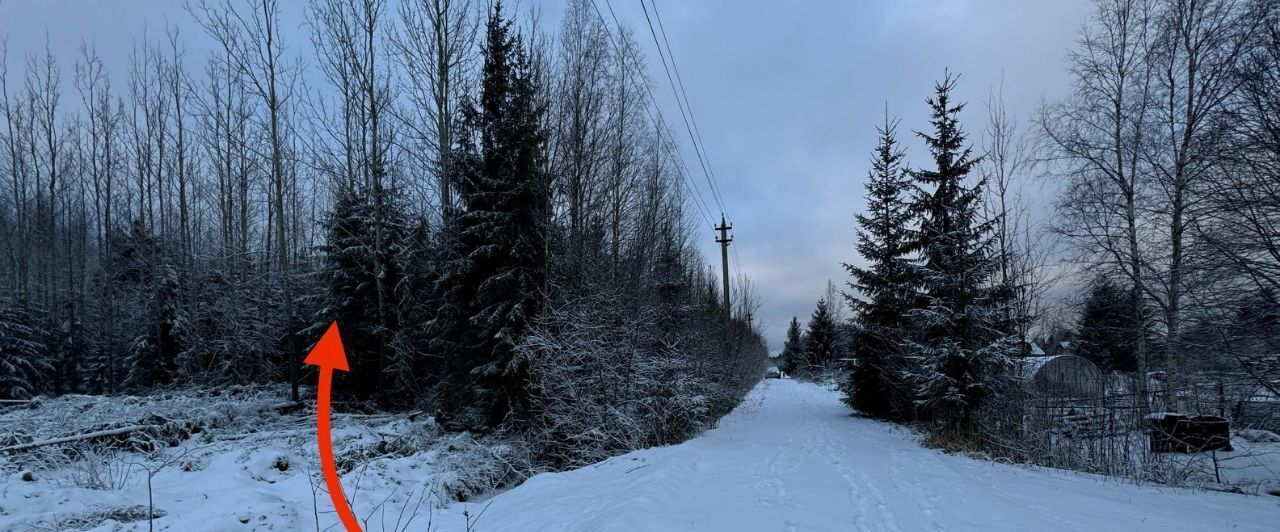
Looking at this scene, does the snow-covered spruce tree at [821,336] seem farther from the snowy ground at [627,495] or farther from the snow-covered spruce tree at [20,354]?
the snow-covered spruce tree at [20,354]

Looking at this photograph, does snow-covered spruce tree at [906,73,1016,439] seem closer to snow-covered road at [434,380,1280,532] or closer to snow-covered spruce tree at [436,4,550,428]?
snow-covered road at [434,380,1280,532]

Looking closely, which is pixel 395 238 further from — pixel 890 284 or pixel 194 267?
pixel 890 284

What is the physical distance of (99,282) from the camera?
83.4 feet

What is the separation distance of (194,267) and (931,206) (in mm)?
25832

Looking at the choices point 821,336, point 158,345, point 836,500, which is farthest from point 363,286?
point 821,336

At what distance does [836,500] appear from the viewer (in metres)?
6.21

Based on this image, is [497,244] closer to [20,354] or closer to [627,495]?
[627,495]

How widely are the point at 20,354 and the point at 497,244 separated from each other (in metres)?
21.4

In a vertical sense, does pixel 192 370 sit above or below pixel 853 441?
above

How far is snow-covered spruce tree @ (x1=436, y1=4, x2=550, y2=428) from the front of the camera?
39.7 feet

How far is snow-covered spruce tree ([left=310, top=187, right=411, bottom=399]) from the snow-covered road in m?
10.5

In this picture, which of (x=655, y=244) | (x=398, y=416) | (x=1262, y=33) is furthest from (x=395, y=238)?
(x=1262, y=33)

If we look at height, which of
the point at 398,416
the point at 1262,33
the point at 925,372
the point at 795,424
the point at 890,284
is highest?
the point at 1262,33

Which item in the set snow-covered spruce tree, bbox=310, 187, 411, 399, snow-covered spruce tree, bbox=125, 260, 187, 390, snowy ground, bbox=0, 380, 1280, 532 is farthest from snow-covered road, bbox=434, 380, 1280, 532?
snow-covered spruce tree, bbox=125, 260, 187, 390
